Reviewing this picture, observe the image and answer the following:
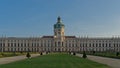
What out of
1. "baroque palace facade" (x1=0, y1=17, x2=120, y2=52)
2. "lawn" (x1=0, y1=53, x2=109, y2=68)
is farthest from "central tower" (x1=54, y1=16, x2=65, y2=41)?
"lawn" (x1=0, y1=53, x2=109, y2=68)

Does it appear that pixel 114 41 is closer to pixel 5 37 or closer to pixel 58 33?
pixel 58 33

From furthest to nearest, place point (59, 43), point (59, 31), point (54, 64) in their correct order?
point (59, 31)
point (59, 43)
point (54, 64)

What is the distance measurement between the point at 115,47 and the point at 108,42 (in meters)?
3.71

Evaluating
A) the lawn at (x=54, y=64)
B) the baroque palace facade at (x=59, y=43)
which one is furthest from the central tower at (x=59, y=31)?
the lawn at (x=54, y=64)

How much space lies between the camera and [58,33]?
132 meters

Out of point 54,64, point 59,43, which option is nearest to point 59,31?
point 59,43

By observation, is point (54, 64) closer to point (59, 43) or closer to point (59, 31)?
point (59, 43)

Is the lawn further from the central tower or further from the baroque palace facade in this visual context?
the central tower

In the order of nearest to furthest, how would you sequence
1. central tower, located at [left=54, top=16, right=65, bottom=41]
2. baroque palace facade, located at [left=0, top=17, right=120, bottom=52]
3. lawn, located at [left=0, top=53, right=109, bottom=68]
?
1. lawn, located at [left=0, top=53, right=109, bottom=68]
2. baroque palace facade, located at [left=0, top=17, right=120, bottom=52]
3. central tower, located at [left=54, top=16, right=65, bottom=41]

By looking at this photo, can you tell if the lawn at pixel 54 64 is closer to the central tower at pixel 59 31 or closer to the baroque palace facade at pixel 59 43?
the baroque palace facade at pixel 59 43

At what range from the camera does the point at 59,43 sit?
130250 mm

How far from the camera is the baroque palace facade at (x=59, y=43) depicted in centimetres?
13038

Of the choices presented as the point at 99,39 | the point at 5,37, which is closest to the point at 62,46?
the point at 99,39

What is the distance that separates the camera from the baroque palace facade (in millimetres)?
130375
